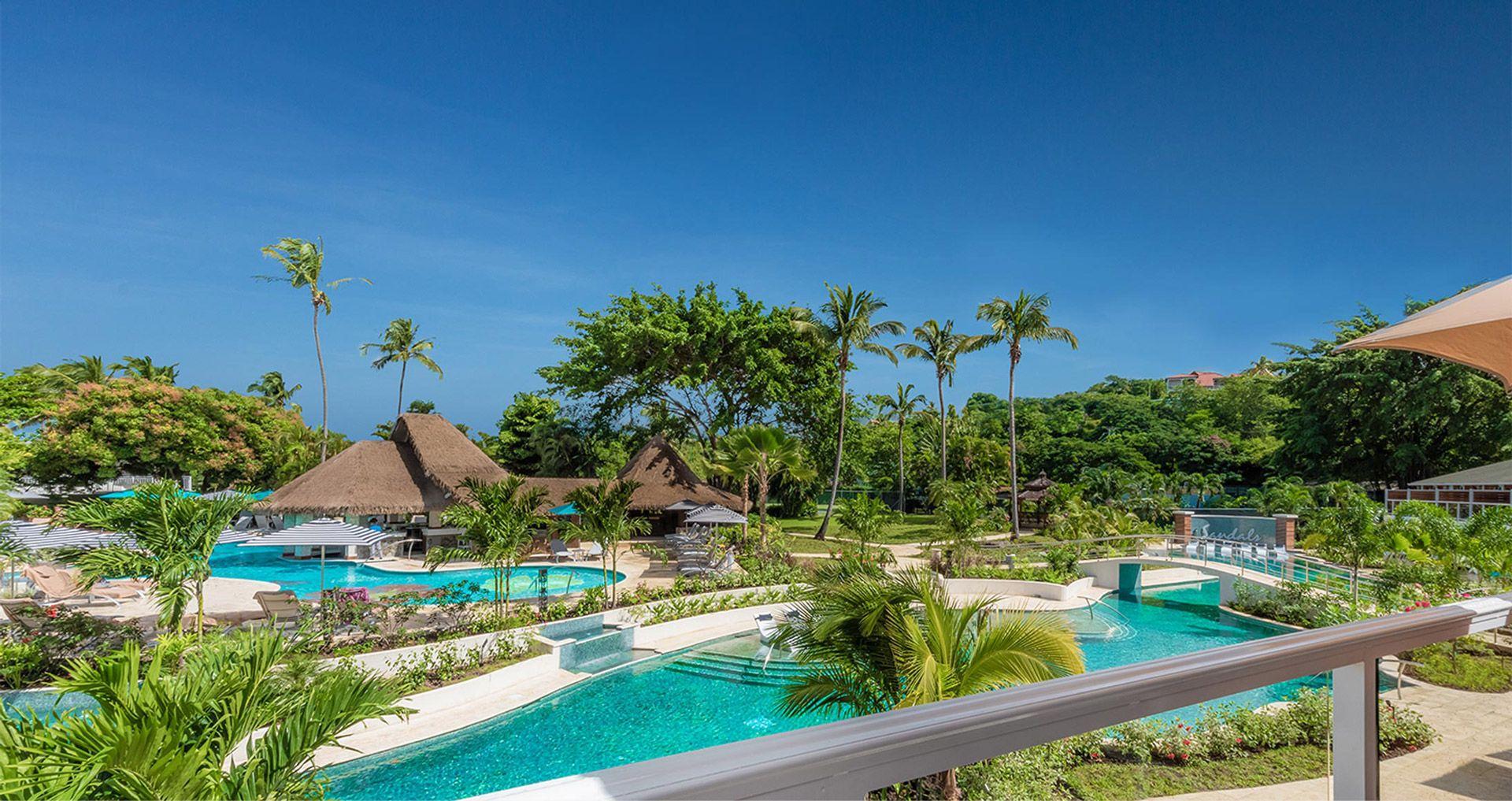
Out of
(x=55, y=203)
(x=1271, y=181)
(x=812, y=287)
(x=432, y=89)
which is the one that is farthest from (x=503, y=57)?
(x=1271, y=181)

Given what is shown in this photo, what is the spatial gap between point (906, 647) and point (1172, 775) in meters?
2.30

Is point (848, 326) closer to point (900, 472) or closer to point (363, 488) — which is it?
point (900, 472)

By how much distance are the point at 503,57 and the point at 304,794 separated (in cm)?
2081

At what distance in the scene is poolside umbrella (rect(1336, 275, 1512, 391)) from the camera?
9.02ft

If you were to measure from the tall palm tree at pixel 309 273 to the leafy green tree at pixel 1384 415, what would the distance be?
111 ft

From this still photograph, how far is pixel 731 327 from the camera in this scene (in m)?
26.9

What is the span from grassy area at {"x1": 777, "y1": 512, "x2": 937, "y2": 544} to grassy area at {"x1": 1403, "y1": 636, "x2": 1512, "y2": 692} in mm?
17378

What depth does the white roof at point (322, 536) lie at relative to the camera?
13836mm

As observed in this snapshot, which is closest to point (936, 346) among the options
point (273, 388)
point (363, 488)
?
point (363, 488)

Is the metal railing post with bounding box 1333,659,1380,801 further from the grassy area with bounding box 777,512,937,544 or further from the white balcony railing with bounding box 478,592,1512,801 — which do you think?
the grassy area with bounding box 777,512,937,544

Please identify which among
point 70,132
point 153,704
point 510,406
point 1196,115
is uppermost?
point 1196,115

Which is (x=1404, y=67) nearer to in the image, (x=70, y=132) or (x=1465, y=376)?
(x=1465, y=376)

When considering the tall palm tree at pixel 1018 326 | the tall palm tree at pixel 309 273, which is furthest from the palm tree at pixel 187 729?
the tall palm tree at pixel 309 273

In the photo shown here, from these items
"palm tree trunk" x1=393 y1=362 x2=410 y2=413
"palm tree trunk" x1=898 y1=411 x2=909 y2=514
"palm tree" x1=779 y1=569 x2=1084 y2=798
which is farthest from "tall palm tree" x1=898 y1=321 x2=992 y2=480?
"palm tree" x1=779 y1=569 x2=1084 y2=798
